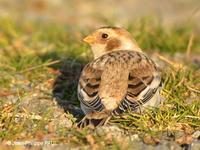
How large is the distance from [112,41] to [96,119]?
4.38 ft

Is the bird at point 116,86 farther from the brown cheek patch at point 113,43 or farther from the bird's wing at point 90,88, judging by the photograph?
the brown cheek patch at point 113,43

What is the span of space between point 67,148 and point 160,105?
1.16 metres

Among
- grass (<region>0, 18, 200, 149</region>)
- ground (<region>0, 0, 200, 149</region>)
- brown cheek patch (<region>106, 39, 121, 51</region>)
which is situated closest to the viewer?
ground (<region>0, 0, 200, 149</region>)

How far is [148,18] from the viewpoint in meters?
9.42

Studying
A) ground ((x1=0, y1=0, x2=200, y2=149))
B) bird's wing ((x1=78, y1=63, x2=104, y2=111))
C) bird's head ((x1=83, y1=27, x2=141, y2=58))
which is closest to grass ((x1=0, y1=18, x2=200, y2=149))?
ground ((x1=0, y1=0, x2=200, y2=149))

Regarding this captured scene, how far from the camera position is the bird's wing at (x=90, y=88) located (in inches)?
230

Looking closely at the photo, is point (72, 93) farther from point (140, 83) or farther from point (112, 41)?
point (140, 83)

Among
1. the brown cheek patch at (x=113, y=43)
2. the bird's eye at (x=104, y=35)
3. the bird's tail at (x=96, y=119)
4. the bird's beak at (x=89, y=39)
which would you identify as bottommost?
the bird's tail at (x=96, y=119)

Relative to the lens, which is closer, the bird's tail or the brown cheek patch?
the bird's tail

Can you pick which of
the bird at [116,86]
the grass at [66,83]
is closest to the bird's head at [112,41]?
the bird at [116,86]

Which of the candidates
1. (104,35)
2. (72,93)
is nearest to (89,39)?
(104,35)

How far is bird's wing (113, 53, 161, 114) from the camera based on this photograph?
586 centimetres

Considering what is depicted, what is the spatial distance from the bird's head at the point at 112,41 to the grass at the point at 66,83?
1.63 feet

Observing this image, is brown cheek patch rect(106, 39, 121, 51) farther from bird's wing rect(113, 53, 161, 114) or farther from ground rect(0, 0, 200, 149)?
ground rect(0, 0, 200, 149)
